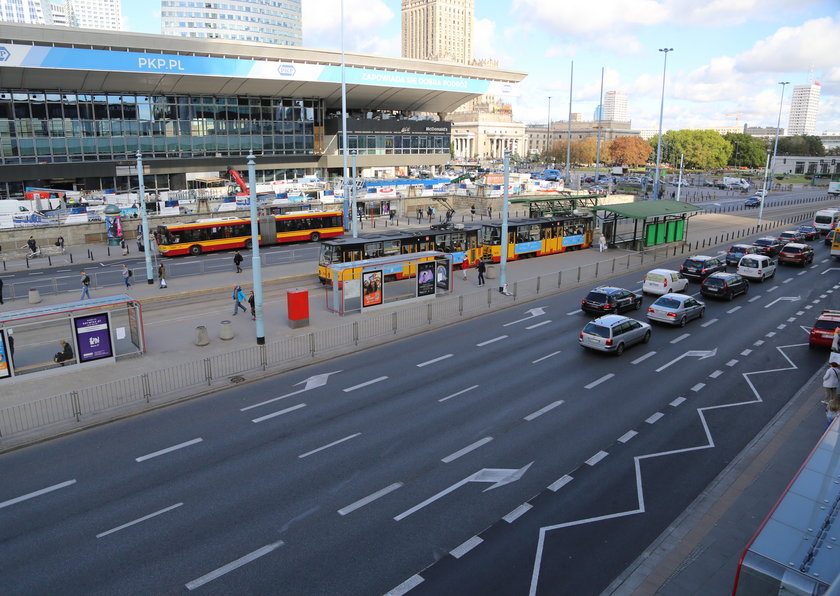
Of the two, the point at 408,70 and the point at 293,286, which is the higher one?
the point at 408,70

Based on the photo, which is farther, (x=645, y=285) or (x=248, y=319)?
(x=645, y=285)

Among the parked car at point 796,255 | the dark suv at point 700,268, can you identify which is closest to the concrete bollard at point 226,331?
the dark suv at point 700,268

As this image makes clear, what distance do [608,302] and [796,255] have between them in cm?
2281

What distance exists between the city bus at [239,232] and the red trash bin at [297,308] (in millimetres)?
20616

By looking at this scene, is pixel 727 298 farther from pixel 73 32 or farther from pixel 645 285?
pixel 73 32

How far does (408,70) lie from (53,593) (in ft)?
277

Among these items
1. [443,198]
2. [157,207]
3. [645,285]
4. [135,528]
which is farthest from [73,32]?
[135,528]

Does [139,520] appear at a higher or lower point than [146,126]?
lower

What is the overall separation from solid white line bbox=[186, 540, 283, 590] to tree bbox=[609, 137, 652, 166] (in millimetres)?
178798

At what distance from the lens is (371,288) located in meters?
27.9

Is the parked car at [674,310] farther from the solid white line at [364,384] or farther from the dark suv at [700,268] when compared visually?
the solid white line at [364,384]

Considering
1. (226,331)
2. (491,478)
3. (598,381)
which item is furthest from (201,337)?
(598,381)

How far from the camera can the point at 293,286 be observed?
34219mm

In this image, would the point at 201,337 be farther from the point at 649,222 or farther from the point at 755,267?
the point at 649,222
